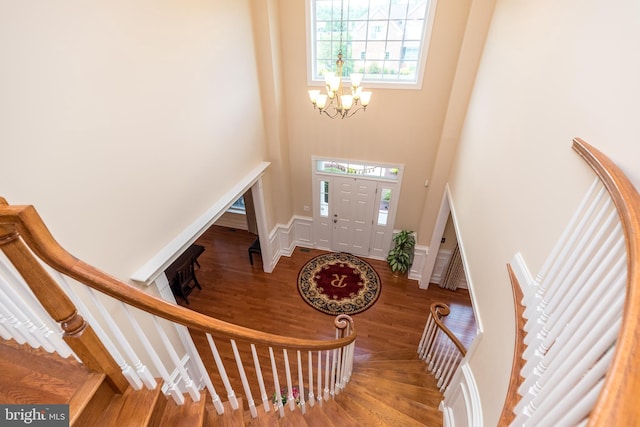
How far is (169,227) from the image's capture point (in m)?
2.99

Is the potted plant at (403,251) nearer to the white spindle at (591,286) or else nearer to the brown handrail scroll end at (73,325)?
the white spindle at (591,286)

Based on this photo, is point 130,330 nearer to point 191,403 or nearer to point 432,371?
point 191,403

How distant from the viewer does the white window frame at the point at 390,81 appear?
400 centimetres

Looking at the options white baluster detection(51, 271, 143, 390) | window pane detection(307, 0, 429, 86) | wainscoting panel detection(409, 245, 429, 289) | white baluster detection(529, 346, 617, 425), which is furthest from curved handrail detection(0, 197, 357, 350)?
wainscoting panel detection(409, 245, 429, 289)

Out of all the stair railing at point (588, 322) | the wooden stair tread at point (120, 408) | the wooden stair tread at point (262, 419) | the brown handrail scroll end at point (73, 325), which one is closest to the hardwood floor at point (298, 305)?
the wooden stair tread at point (262, 419)

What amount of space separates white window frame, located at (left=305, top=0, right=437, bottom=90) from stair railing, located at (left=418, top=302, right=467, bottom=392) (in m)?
3.28

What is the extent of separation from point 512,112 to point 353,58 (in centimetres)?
299

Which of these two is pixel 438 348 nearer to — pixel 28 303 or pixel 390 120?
pixel 390 120

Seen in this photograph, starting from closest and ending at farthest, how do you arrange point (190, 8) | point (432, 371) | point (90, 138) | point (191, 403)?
1. point (191, 403)
2. point (90, 138)
3. point (190, 8)
4. point (432, 371)

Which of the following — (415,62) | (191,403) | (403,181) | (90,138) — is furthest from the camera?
(403,181)

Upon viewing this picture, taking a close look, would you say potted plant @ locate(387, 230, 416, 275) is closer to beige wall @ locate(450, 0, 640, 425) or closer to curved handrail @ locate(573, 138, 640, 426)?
beige wall @ locate(450, 0, 640, 425)

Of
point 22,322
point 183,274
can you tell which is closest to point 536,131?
point 22,322

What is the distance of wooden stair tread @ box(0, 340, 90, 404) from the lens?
46.5 inches

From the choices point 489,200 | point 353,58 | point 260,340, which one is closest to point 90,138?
point 260,340
